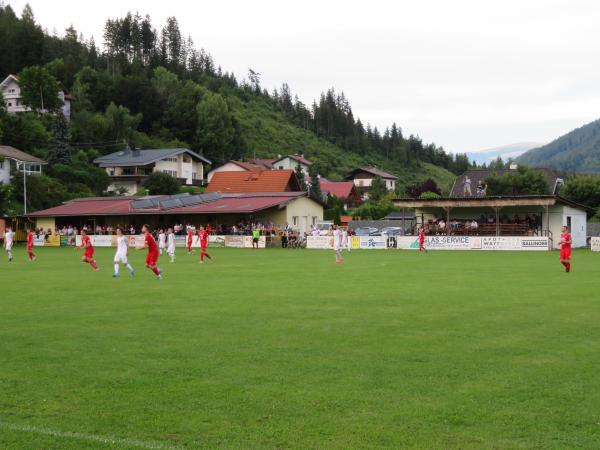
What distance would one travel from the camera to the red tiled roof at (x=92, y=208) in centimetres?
5812

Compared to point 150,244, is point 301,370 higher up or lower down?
lower down

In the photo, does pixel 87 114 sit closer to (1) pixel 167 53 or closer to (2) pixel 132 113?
(2) pixel 132 113

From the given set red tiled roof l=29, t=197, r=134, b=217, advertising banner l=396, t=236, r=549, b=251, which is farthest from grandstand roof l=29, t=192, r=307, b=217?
advertising banner l=396, t=236, r=549, b=251

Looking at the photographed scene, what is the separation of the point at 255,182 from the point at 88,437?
72.0 m

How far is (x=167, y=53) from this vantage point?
6363 inches

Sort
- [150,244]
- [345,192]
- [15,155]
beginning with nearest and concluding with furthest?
1. [150,244]
2. [15,155]
3. [345,192]

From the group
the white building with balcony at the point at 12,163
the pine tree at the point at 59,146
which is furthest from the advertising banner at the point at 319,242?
the pine tree at the point at 59,146

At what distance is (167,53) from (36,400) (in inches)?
6415

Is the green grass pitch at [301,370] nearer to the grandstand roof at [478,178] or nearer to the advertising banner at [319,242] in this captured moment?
the advertising banner at [319,242]

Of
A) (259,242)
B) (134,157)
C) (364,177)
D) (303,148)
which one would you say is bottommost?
(259,242)

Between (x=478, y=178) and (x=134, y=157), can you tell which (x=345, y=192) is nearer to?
(x=478, y=178)

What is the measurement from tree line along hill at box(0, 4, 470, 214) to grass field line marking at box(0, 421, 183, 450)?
59514mm

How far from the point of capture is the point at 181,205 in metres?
58.8

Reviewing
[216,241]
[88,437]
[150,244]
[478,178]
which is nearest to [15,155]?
[216,241]
